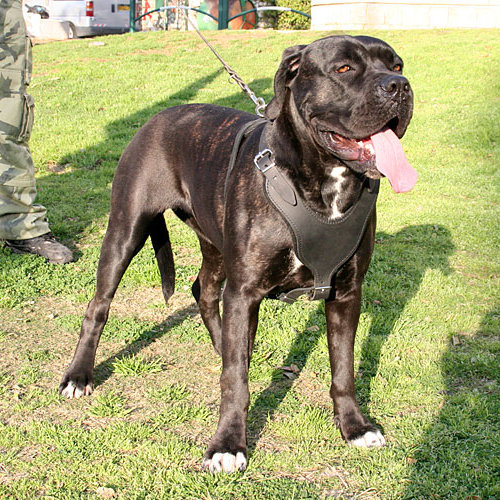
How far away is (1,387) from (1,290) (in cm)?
144

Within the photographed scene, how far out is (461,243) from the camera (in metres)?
6.10

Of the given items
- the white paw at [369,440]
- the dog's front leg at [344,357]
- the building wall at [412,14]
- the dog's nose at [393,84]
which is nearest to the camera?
Answer: the dog's nose at [393,84]

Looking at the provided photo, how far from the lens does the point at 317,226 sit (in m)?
2.95

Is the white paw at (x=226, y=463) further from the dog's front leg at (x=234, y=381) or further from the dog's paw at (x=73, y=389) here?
the dog's paw at (x=73, y=389)

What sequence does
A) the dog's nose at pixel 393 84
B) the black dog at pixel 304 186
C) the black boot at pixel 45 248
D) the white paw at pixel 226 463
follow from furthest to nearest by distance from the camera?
the black boot at pixel 45 248 → the white paw at pixel 226 463 → the black dog at pixel 304 186 → the dog's nose at pixel 393 84

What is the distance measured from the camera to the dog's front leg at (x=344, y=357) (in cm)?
321

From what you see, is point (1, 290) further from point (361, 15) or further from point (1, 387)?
point (361, 15)

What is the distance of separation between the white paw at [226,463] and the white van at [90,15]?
21.3 m

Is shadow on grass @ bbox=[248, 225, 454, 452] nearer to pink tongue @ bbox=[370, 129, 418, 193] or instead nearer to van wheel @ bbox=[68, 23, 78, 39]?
pink tongue @ bbox=[370, 129, 418, 193]

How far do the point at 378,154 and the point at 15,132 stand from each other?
3718mm

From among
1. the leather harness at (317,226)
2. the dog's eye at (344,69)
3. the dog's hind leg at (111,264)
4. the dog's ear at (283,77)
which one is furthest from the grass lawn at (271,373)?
the dog's eye at (344,69)

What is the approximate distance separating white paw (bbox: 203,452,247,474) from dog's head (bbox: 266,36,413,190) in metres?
1.37

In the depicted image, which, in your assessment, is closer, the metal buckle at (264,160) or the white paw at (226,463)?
the white paw at (226,463)

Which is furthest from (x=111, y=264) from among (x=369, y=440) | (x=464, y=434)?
(x=464, y=434)
